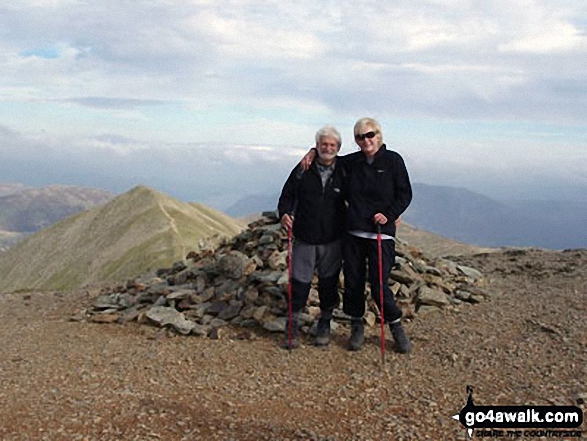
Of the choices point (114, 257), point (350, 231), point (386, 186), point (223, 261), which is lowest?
point (114, 257)

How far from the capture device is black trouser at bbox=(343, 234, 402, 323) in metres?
9.92

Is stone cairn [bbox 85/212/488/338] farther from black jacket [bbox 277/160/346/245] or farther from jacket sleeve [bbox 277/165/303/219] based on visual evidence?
jacket sleeve [bbox 277/165/303/219]

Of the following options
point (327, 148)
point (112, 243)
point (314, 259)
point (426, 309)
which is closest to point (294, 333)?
point (314, 259)

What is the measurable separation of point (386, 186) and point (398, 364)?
3430 millimetres

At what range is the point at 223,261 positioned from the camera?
47.3 ft

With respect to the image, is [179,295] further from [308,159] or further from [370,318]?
[308,159]

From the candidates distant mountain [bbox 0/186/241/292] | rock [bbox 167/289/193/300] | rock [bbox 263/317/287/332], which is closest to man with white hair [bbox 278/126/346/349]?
rock [bbox 263/317/287/332]

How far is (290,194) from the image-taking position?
33.6ft

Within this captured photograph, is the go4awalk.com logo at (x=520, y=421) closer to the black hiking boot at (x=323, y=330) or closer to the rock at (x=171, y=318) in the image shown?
the black hiking boot at (x=323, y=330)

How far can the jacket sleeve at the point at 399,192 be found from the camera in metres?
9.58

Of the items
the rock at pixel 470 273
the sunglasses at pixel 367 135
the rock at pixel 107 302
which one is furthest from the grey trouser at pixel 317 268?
the rock at pixel 470 273

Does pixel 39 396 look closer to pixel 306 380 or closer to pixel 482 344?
pixel 306 380

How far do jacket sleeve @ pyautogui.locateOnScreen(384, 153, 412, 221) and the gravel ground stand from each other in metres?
2.93

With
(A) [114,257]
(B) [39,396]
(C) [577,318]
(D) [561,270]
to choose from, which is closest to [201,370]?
(B) [39,396]
